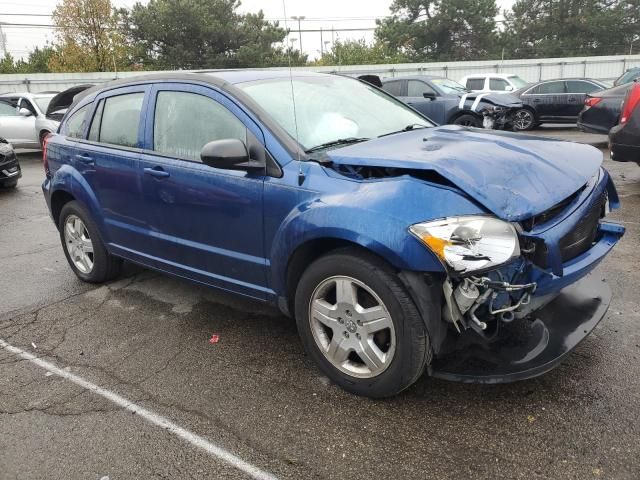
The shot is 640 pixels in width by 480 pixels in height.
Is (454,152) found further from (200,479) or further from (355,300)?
(200,479)

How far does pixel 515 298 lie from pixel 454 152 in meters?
0.85

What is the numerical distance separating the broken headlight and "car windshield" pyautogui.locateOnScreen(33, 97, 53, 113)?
1391cm

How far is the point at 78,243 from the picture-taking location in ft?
16.1

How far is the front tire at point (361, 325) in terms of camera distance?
2.66m

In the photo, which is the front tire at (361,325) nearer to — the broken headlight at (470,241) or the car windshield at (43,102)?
the broken headlight at (470,241)

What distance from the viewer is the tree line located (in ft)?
125

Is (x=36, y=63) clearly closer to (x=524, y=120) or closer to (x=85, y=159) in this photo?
(x=524, y=120)

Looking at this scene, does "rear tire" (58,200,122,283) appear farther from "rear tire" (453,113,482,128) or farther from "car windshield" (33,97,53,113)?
"car windshield" (33,97,53,113)

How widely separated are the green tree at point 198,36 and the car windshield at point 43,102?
25.5 metres

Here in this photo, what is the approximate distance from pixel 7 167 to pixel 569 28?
5383 centimetres

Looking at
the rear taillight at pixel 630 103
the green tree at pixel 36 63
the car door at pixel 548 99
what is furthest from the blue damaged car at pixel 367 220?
the green tree at pixel 36 63

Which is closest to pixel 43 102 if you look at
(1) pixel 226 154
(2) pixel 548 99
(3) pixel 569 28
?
(2) pixel 548 99

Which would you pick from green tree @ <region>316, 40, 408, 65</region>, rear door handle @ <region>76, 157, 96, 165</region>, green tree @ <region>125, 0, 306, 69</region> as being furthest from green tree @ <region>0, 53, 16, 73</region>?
rear door handle @ <region>76, 157, 96, 165</region>

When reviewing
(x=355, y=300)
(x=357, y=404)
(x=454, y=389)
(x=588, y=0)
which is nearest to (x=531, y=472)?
(x=454, y=389)
